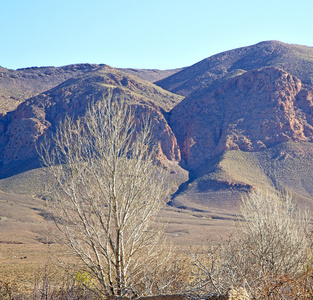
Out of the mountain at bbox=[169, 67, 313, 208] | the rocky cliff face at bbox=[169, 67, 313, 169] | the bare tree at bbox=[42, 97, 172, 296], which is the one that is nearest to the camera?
the bare tree at bbox=[42, 97, 172, 296]

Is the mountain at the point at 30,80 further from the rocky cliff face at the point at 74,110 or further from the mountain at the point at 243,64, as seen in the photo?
the mountain at the point at 243,64

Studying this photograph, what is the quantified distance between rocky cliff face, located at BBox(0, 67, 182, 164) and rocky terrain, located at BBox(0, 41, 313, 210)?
0.28 metres

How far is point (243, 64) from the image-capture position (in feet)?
464

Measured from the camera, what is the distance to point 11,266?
3162cm

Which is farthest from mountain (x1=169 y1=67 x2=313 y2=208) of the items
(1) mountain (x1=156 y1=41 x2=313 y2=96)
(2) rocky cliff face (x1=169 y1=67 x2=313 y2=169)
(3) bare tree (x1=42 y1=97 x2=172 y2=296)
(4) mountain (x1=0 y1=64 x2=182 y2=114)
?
(3) bare tree (x1=42 y1=97 x2=172 y2=296)

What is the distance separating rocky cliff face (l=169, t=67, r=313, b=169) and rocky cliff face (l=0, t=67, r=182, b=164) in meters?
5.49

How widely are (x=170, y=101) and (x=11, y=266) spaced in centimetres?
9305

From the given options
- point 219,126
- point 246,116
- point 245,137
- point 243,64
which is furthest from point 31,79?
point 245,137

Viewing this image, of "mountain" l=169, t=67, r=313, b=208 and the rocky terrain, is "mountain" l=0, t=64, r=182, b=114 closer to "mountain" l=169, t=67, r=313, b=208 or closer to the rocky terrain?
the rocky terrain

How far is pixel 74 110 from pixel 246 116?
4485 centimetres

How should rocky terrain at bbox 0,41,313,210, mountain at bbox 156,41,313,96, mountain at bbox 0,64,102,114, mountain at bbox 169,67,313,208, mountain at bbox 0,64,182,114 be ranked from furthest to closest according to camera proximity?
mountain at bbox 0,64,182,114
mountain at bbox 0,64,102,114
mountain at bbox 156,41,313,96
rocky terrain at bbox 0,41,313,210
mountain at bbox 169,67,313,208

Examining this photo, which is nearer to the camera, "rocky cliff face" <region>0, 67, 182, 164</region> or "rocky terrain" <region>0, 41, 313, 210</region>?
"rocky terrain" <region>0, 41, 313, 210</region>

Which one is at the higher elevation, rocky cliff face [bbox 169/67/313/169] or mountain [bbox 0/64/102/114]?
mountain [bbox 0/64/102/114]

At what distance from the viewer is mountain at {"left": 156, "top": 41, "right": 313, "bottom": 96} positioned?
105250mm
